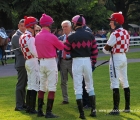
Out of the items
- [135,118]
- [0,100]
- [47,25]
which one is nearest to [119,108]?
[135,118]

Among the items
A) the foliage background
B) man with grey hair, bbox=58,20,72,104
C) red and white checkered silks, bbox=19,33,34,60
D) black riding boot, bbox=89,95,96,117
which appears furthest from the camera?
the foliage background

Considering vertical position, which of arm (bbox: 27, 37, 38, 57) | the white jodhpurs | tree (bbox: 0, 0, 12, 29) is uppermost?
tree (bbox: 0, 0, 12, 29)

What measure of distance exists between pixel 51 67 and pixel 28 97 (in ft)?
4.23


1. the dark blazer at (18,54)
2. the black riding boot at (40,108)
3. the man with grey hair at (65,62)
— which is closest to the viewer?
the black riding boot at (40,108)

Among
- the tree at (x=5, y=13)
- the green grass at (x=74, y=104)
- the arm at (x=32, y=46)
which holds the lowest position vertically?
the green grass at (x=74, y=104)

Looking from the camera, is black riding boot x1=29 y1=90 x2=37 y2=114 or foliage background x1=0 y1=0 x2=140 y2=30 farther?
foliage background x1=0 y1=0 x2=140 y2=30

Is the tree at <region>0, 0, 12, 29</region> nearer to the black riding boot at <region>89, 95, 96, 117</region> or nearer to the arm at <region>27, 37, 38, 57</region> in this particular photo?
the arm at <region>27, 37, 38, 57</region>

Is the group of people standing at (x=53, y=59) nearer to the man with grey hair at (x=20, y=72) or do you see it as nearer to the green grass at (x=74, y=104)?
the man with grey hair at (x=20, y=72)

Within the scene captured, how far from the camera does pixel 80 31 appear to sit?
29.4 feet

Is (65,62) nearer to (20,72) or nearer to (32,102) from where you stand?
(20,72)

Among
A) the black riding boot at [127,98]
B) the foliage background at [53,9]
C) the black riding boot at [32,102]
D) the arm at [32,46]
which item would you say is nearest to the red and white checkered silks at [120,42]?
the black riding boot at [127,98]

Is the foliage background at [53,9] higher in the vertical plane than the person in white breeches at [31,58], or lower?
higher

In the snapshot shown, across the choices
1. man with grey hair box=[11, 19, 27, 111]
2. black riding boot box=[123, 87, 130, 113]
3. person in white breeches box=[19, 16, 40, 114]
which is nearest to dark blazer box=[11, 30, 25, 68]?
man with grey hair box=[11, 19, 27, 111]

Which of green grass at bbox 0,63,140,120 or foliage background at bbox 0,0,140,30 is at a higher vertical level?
foliage background at bbox 0,0,140,30
